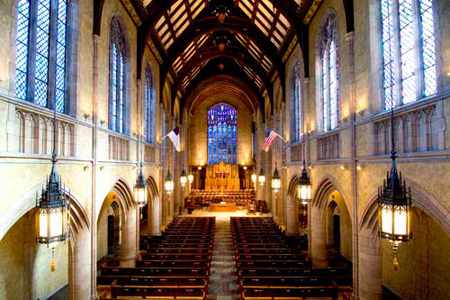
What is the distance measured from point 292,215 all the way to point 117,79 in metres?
14.0

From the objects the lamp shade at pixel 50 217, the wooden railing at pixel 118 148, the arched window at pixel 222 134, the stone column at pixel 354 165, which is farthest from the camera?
the arched window at pixel 222 134

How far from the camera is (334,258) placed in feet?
57.2

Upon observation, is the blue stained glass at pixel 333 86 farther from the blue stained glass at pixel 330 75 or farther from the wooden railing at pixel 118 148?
the wooden railing at pixel 118 148

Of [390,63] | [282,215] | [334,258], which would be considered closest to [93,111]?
[390,63]

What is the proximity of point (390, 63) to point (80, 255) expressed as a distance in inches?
448

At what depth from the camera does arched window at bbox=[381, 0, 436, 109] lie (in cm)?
706

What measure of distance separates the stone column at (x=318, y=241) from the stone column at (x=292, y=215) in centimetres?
525

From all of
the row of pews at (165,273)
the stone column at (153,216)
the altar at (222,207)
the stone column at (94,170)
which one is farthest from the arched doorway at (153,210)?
the altar at (222,207)

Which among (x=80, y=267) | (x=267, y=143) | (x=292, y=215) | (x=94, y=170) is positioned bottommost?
(x=292, y=215)

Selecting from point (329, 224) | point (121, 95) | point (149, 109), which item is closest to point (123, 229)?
point (121, 95)

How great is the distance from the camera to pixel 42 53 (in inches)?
332

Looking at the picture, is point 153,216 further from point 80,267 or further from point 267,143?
point 80,267

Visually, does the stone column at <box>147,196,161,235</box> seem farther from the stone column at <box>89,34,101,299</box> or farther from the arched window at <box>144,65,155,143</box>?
the stone column at <box>89,34,101,299</box>

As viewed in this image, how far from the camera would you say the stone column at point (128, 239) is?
1475 centimetres
